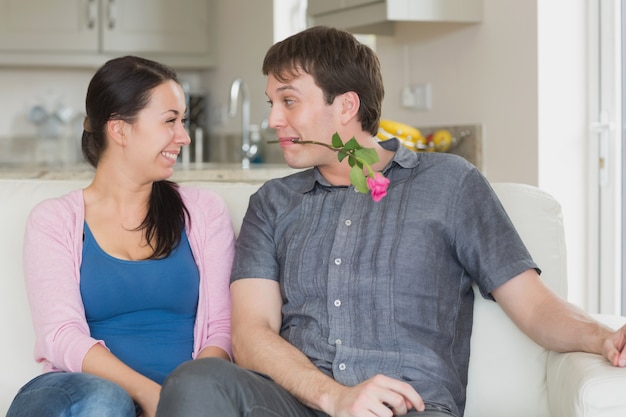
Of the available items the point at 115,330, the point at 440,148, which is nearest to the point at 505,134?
the point at 440,148

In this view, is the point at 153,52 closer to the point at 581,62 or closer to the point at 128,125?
the point at 581,62

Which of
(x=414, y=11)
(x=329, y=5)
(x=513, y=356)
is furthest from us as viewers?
(x=329, y=5)

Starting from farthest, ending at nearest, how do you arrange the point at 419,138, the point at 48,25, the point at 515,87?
the point at 48,25, the point at 419,138, the point at 515,87

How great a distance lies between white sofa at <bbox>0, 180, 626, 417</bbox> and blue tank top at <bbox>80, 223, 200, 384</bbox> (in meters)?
0.22

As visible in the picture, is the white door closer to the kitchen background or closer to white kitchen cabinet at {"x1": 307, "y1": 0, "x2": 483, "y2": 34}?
the kitchen background

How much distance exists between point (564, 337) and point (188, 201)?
0.82m

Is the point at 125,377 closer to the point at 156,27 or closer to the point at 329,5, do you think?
the point at 329,5

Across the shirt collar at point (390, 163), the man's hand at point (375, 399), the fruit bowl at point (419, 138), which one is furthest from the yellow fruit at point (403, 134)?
the man's hand at point (375, 399)

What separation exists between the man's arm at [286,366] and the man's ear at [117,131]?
0.40 meters

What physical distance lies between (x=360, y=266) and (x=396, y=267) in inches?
2.7

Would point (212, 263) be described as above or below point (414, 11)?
below

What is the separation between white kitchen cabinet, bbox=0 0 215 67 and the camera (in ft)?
17.9

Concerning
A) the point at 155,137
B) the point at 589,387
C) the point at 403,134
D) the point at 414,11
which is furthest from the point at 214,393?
the point at 414,11

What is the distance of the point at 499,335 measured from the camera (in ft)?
6.52
